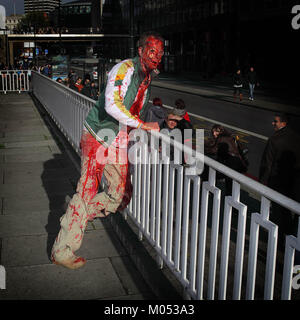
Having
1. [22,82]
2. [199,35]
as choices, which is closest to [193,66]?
[199,35]

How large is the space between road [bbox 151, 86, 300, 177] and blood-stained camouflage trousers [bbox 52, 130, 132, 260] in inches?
198

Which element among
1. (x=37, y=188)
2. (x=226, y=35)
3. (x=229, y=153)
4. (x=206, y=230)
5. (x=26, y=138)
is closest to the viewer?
(x=206, y=230)

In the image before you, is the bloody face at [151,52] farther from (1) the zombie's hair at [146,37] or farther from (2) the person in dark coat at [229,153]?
(2) the person in dark coat at [229,153]

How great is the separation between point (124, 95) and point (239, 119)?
572 inches

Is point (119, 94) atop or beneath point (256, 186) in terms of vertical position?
atop

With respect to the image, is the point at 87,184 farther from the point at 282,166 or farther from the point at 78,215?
the point at 282,166

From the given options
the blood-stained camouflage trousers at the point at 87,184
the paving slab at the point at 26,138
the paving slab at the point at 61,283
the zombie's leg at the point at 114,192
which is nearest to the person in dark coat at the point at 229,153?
the zombie's leg at the point at 114,192

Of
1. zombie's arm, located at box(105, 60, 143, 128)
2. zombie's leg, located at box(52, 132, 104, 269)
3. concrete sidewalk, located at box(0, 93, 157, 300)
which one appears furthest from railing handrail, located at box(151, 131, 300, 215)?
concrete sidewalk, located at box(0, 93, 157, 300)

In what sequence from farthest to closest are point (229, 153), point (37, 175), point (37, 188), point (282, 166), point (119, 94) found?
point (37, 175) → point (229, 153) → point (37, 188) → point (282, 166) → point (119, 94)

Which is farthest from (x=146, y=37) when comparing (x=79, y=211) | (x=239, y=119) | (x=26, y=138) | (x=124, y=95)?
(x=239, y=119)

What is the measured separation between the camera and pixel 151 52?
363 cm

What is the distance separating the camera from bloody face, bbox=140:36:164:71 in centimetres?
362

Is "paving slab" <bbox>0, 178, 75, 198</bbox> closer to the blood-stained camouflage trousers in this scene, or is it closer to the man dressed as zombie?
the blood-stained camouflage trousers

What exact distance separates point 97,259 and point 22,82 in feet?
78.8
